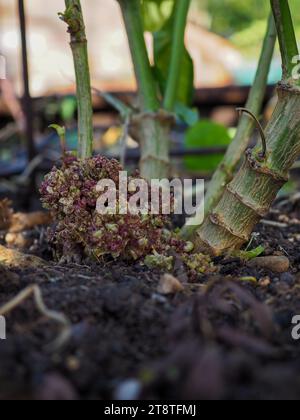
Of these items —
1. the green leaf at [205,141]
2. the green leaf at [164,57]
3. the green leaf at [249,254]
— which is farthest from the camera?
the green leaf at [205,141]

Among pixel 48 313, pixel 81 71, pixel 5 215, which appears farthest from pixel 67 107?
pixel 48 313

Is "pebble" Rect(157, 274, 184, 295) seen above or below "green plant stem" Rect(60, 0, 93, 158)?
below

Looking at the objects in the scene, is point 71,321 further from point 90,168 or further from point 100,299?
point 90,168

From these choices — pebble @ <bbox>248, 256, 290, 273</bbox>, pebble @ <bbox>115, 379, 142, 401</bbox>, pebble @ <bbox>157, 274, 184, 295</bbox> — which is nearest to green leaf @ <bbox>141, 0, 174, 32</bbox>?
pebble @ <bbox>248, 256, 290, 273</bbox>

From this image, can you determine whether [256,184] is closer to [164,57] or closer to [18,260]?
[18,260]

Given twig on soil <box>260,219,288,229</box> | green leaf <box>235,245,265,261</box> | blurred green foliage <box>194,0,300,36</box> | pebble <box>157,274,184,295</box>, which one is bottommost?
pebble <box>157,274,184,295</box>

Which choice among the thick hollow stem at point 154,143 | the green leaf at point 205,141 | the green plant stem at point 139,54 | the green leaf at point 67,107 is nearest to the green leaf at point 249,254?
the thick hollow stem at point 154,143

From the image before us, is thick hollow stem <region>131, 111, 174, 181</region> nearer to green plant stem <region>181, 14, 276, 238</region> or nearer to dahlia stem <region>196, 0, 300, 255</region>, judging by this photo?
→ green plant stem <region>181, 14, 276, 238</region>

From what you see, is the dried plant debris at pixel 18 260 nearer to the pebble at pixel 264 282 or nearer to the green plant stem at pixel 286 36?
the pebble at pixel 264 282
